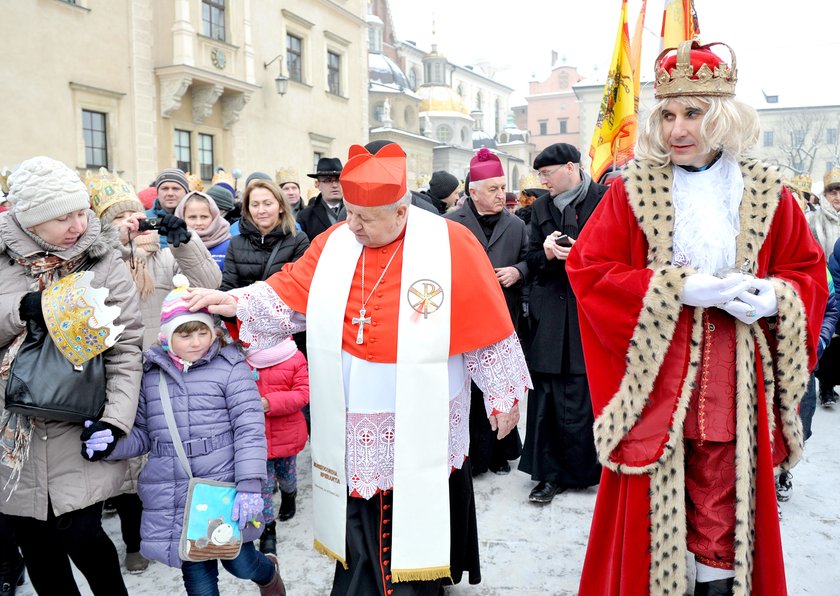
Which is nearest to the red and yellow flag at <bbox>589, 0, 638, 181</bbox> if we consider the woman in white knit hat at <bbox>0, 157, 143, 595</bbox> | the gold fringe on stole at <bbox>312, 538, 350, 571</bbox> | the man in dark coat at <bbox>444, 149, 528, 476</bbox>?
the man in dark coat at <bbox>444, 149, 528, 476</bbox>

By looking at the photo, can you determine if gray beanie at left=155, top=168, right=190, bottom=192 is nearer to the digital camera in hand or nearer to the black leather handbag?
the digital camera in hand

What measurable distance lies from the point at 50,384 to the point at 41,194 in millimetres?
723

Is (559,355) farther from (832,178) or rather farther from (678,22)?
(832,178)

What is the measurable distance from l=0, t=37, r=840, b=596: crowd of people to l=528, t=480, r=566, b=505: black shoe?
140 cm

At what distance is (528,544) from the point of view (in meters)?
3.86

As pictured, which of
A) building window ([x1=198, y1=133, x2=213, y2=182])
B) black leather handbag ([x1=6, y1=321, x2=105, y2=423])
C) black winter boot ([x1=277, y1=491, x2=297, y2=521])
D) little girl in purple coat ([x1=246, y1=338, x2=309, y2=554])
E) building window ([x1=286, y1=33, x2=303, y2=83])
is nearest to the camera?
black leather handbag ([x1=6, y1=321, x2=105, y2=423])

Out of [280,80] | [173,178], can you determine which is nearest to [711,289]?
[173,178]

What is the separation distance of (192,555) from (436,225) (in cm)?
161

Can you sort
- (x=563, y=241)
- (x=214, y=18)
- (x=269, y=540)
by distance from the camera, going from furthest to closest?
1. (x=214, y=18)
2. (x=563, y=241)
3. (x=269, y=540)

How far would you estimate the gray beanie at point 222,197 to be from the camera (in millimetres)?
6316

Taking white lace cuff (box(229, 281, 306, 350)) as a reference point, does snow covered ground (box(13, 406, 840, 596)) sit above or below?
below

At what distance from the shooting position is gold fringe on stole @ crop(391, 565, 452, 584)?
8.47 feet

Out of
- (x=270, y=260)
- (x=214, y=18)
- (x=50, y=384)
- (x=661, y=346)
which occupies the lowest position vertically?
(x=50, y=384)

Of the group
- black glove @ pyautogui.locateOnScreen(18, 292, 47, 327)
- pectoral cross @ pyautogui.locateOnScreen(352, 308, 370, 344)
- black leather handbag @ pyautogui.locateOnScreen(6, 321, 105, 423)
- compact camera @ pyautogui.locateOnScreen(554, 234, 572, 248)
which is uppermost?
compact camera @ pyautogui.locateOnScreen(554, 234, 572, 248)
